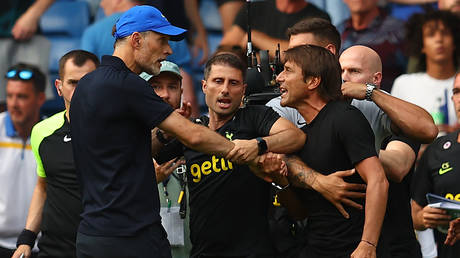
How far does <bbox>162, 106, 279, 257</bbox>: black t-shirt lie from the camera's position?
5.04 meters

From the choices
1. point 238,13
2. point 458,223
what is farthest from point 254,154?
point 238,13

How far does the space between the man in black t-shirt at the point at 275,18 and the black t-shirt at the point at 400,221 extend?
264cm

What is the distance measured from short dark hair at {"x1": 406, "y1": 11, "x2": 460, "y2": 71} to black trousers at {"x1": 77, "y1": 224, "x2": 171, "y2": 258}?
3.75 meters

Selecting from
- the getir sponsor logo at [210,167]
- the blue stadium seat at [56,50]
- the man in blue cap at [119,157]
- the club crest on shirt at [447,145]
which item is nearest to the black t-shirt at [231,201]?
the getir sponsor logo at [210,167]

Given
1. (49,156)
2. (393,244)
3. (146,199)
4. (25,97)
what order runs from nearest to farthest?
1. (146,199)
2. (393,244)
3. (49,156)
4. (25,97)

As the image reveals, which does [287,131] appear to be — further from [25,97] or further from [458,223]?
[25,97]

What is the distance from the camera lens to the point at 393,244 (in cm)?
498

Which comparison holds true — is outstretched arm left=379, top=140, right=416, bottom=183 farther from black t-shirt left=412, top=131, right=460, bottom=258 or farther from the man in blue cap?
black t-shirt left=412, top=131, right=460, bottom=258

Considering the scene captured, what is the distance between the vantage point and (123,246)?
4.46 m

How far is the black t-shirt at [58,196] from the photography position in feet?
19.2

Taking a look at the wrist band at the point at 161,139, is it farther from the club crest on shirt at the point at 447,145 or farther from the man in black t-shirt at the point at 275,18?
the man in black t-shirt at the point at 275,18

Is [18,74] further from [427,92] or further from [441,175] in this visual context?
[441,175]

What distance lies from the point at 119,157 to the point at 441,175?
2579mm

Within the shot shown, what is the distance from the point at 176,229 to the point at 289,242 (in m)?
0.71
